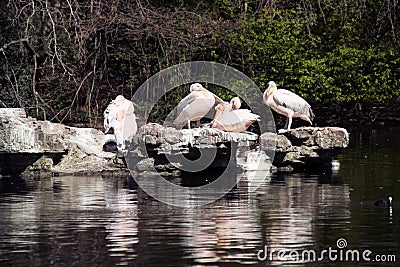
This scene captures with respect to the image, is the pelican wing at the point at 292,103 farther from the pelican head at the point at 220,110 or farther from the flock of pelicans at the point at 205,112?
the pelican head at the point at 220,110

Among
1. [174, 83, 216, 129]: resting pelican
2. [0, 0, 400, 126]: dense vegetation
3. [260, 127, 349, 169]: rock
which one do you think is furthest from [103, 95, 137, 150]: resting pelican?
[0, 0, 400, 126]: dense vegetation

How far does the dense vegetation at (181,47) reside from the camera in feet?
64.8

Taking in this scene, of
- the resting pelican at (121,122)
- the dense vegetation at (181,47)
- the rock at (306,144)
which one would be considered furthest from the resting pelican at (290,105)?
the dense vegetation at (181,47)

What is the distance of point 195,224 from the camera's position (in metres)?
9.62

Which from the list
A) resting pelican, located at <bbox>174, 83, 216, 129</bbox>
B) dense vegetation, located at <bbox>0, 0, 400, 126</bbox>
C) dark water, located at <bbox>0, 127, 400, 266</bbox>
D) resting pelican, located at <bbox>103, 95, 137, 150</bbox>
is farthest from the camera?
dense vegetation, located at <bbox>0, 0, 400, 126</bbox>

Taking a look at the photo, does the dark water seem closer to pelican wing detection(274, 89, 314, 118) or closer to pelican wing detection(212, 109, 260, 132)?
pelican wing detection(212, 109, 260, 132)

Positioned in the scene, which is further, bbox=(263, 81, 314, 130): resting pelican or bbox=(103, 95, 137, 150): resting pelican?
bbox=(263, 81, 314, 130): resting pelican

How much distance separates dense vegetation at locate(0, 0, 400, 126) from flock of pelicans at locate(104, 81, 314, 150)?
2891mm

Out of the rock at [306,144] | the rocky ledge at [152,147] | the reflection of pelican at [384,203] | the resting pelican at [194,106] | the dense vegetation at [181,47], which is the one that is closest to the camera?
the reflection of pelican at [384,203]

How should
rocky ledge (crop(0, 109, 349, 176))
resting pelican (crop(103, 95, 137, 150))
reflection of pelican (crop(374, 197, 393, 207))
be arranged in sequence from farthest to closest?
resting pelican (crop(103, 95, 137, 150)) → rocky ledge (crop(0, 109, 349, 176)) → reflection of pelican (crop(374, 197, 393, 207))

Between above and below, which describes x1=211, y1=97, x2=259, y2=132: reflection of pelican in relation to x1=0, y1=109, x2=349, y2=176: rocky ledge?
above

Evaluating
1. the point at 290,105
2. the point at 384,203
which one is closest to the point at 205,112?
the point at 290,105

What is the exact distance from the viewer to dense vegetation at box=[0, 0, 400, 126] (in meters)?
19.8

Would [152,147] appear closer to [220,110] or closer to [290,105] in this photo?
[220,110]
